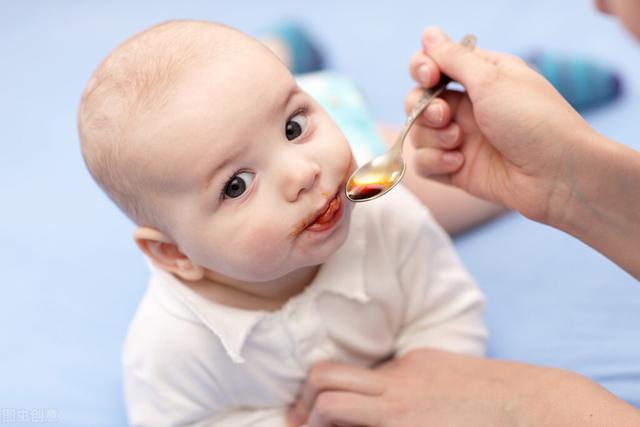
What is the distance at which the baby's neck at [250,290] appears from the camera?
0.93 metres

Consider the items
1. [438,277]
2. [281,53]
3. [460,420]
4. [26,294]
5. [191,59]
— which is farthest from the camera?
[281,53]

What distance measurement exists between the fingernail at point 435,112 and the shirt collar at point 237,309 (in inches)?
6.1

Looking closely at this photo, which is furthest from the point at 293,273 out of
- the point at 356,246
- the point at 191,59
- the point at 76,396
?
the point at 76,396

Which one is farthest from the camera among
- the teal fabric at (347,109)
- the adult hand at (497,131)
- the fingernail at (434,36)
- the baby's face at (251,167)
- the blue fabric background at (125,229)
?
the teal fabric at (347,109)

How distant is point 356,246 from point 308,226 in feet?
0.59

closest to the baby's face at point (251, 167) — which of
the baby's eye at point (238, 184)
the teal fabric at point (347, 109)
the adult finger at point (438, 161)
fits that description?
the baby's eye at point (238, 184)

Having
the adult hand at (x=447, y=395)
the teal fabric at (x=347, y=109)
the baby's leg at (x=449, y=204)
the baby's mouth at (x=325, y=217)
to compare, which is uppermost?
the baby's mouth at (x=325, y=217)

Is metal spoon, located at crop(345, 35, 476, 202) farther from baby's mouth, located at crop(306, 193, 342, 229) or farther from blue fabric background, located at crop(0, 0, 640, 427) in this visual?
blue fabric background, located at crop(0, 0, 640, 427)

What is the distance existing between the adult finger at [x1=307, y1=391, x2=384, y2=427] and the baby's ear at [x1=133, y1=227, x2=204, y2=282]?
0.72 feet

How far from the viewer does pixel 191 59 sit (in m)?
0.78

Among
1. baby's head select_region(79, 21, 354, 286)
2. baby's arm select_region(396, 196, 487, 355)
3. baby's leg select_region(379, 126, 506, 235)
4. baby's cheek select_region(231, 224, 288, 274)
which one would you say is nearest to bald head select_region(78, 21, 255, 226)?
baby's head select_region(79, 21, 354, 286)

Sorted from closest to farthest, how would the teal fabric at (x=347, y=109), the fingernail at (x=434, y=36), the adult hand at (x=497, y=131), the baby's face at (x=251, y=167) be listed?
the baby's face at (x=251, y=167), the adult hand at (x=497, y=131), the fingernail at (x=434, y=36), the teal fabric at (x=347, y=109)

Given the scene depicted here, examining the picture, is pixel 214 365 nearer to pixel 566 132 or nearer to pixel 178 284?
pixel 178 284

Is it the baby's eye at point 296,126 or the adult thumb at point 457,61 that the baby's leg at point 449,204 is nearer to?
the adult thumb at point 457,61
